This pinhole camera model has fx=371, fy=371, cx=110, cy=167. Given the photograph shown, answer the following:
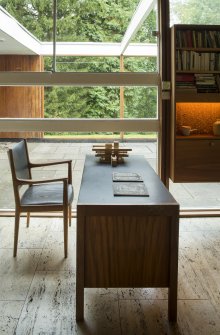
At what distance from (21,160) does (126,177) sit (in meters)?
1.17

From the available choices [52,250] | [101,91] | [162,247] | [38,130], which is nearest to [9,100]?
[38,130]

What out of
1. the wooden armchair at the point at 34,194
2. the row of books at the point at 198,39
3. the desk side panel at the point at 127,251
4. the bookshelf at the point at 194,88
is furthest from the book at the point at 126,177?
the row of books at the point at 198,39

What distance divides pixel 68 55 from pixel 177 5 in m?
1.27

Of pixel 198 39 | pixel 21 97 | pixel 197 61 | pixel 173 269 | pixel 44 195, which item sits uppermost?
A: pixel 198 39

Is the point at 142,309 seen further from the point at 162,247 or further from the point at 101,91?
the point at 101,91

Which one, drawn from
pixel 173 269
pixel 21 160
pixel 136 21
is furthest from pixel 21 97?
pixel 173 269

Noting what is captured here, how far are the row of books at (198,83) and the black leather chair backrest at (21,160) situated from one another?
167 centimetres

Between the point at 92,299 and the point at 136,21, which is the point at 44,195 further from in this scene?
the point at 136,21

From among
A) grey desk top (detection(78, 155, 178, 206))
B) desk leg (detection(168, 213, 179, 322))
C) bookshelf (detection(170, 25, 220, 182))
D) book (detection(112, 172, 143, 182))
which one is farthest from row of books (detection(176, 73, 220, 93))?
desk leg (detection(168, 213, 179, 322))

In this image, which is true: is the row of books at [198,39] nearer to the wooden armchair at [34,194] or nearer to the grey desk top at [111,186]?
the grey desk top at [111,186]

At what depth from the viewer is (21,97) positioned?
13.3 feet

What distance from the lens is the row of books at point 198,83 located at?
12.4 feet

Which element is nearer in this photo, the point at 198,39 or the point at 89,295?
the point at 89,295

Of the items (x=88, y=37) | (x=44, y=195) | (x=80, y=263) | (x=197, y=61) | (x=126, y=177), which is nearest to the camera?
(x=80, y=263)
